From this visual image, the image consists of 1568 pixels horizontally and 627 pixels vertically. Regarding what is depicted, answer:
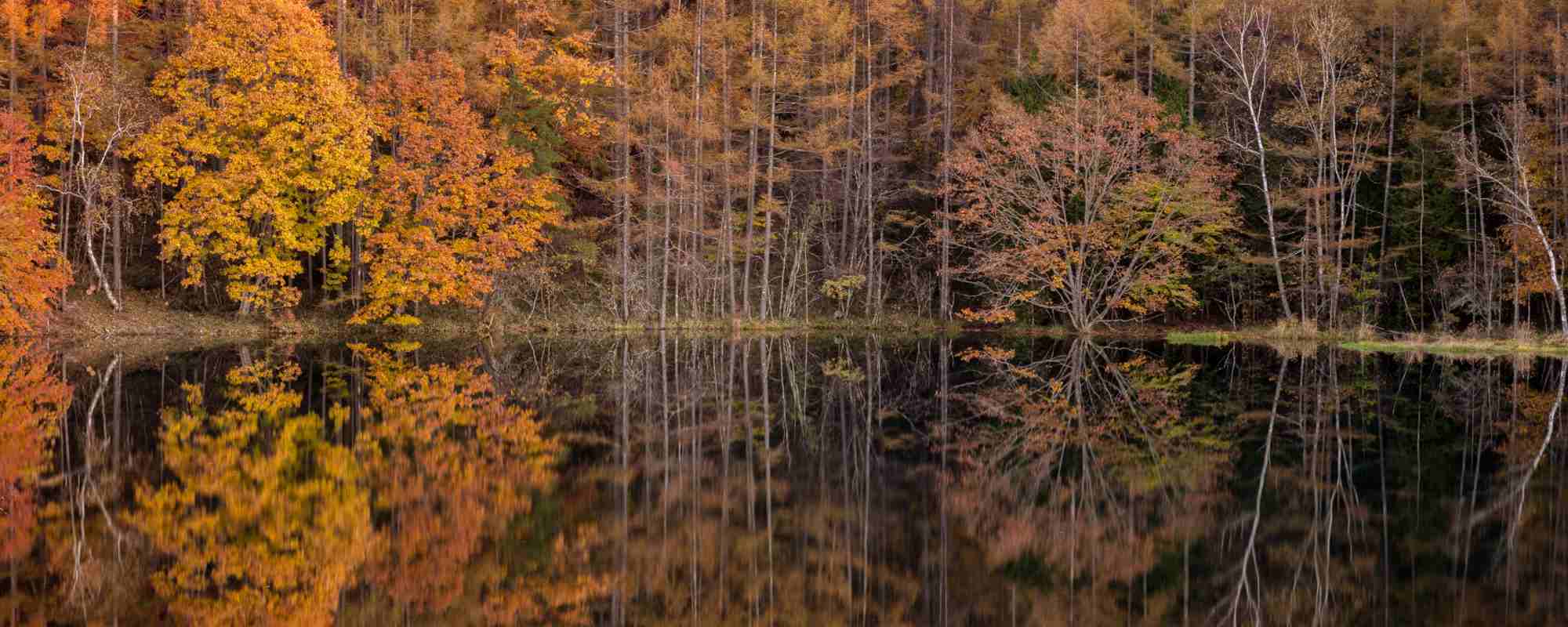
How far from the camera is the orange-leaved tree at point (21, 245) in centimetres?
2802

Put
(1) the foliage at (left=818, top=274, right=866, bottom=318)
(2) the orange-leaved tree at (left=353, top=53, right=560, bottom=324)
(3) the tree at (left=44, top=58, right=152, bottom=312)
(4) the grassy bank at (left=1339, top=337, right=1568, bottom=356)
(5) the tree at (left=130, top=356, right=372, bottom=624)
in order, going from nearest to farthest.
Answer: (5) the tree at (left=130, top=356, right=372, bottom=624) → (4) the grassy bank at (left=1339, top=337, right=1568, bottom=356) → (3) the tree at (left=44, top=58, right=152, bottom=312) → (2) the orange-leaved tree at (left=353, top=53, right=560, bottom=324) → (1) the foliage at (left=818, top=274, right=866, bottom=318)

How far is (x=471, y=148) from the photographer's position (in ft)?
111

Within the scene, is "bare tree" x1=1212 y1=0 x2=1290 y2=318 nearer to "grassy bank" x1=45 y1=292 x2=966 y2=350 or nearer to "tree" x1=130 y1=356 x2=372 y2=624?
"grassy bank" x1=45 y1=292 x2=966 y2=350

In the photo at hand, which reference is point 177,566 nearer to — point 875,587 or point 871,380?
point 875,587

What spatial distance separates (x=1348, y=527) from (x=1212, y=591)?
2.36 metres

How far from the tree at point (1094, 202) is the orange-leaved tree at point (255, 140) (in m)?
18.4

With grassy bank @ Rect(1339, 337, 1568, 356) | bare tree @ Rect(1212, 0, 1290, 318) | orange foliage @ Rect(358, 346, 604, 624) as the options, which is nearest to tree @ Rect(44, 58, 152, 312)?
orange foliage @ Rect(358, 346, 604, 624)

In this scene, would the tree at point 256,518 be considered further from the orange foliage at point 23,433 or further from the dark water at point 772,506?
the orange foliage at point 23,433

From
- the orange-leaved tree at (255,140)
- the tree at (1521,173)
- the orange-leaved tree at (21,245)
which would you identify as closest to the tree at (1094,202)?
the tree at (1521,173)

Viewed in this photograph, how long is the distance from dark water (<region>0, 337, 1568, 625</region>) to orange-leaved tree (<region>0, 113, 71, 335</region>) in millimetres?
10408

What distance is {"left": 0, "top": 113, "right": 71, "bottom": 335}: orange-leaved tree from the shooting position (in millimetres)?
28016

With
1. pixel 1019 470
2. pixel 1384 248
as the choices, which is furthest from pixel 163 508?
pixel 1384 248

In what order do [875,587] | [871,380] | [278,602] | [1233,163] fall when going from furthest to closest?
[1233,163] → [871,380] → [875,587] → [278,602]

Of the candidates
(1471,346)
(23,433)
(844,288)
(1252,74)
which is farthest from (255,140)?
(1471,346)
